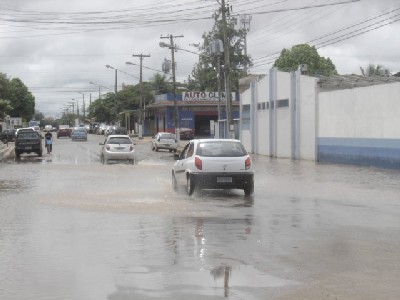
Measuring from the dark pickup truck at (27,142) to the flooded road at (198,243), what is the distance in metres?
20.4

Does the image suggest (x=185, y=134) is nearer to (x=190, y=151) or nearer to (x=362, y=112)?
(x=362, y=112)

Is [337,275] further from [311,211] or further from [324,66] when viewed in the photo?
[324,66]

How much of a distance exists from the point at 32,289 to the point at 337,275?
11.7ft

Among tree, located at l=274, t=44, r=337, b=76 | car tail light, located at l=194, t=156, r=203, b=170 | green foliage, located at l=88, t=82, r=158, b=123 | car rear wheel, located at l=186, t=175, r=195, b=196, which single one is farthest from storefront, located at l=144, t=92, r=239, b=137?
car tail light, located at l=194, t=156, r=203, b=170

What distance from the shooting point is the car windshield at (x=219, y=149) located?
17.0 m

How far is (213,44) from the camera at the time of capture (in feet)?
149

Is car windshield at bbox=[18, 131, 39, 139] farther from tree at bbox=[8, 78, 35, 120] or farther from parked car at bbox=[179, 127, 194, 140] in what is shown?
tree at bbox=[8, 78, 35, 120]

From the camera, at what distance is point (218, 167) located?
16703 mm

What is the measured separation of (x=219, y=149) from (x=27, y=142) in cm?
2501

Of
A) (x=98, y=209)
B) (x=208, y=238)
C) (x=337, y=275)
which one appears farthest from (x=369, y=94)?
(x=337, y=275)

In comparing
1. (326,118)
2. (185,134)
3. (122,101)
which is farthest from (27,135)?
(122,101)

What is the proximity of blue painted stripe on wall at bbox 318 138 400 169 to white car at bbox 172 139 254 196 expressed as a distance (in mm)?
13160

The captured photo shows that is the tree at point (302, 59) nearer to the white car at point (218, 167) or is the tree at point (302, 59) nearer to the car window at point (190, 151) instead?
the car window at point (190, 151)

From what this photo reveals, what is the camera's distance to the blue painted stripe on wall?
93.7 ft
